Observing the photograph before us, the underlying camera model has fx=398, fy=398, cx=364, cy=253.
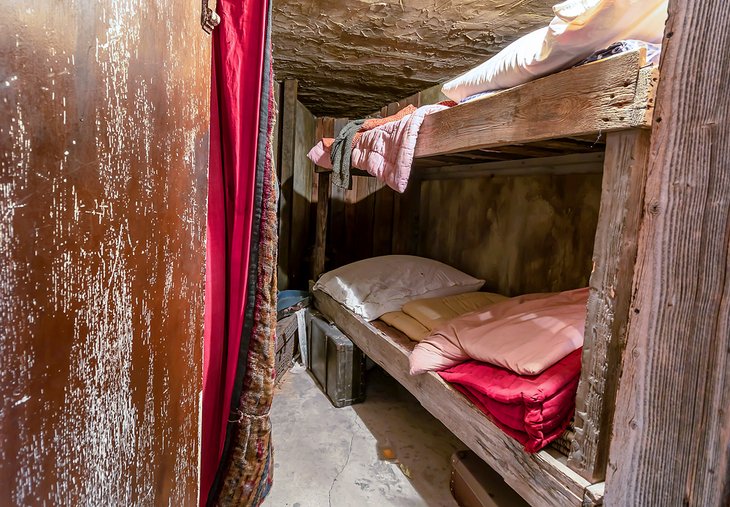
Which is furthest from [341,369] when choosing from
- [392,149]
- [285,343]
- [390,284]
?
[392,149]

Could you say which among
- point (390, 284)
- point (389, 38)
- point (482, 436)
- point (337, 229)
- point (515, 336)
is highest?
point (389, 38)

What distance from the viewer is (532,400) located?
47.6 inches

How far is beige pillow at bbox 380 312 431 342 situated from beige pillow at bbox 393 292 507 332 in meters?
0.02

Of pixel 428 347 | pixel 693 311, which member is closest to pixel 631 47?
pixel 693 311

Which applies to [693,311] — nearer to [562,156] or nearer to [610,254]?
[610,254]

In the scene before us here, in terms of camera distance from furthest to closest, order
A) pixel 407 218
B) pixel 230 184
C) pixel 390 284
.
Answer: pixel 407 218, pixel 390 284, pixel 230 184

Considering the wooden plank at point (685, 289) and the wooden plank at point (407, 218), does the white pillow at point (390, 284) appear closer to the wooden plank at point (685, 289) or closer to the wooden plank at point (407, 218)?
the wooden plank at point (407, 218)

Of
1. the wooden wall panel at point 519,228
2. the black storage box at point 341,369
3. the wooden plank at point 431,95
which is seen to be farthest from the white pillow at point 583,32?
the wooden plank at point 431,95

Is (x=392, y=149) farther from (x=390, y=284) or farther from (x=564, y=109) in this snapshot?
(x=390, y=284)

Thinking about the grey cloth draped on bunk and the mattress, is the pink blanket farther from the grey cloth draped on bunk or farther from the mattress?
the mattress

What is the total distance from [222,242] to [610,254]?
98 cm

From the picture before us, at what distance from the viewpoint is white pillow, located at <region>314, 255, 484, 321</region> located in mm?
2596

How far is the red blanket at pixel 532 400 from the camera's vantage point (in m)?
1.20

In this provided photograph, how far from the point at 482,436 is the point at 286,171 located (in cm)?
291
